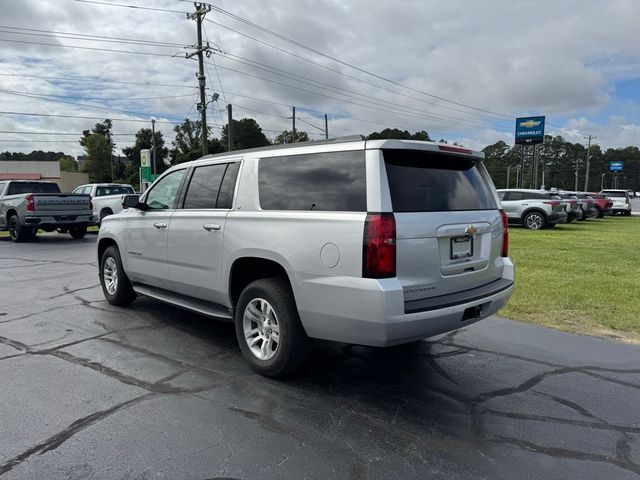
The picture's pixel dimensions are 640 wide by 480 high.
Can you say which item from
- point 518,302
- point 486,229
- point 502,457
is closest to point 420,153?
point 486,229

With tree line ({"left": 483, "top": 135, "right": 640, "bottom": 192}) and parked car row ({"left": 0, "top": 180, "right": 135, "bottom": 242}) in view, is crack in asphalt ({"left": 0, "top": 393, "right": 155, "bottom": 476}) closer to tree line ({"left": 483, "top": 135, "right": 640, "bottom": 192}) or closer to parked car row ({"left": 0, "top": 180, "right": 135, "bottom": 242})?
parked car row ({"left": 0, "top": 180, "right": 135, "bottom": 242})

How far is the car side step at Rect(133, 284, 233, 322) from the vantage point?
15.0ft

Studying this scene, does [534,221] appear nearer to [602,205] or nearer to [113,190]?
[602,205]

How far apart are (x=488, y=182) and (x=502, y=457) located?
2.42 m

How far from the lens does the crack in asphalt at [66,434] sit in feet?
9.32

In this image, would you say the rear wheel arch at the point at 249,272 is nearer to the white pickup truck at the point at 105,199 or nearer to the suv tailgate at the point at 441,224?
the suv tailgate at the point at 441,224

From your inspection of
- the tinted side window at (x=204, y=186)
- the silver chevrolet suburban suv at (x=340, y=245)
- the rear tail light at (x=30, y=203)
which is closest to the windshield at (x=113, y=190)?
the rear tail light at (x=30, y=203)

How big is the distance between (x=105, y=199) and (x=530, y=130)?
136 ft

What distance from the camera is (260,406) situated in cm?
357

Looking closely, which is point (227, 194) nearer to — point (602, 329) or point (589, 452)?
point (589, 452)

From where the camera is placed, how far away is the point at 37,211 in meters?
14.9

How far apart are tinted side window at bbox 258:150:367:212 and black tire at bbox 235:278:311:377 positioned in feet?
2.35

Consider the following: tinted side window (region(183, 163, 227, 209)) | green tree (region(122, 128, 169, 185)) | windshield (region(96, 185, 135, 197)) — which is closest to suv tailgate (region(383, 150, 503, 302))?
tinted side window (region(183, 163, 227, 209))

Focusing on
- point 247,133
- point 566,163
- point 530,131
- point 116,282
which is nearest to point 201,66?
point 116,282
